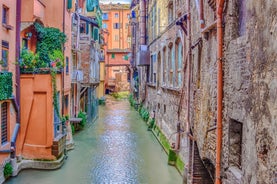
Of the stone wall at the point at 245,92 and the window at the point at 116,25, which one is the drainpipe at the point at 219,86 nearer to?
the stone wall at the point at 245,92

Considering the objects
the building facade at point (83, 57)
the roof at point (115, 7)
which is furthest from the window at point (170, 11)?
the roof at point (115, 7)

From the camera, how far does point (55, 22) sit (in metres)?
18.6

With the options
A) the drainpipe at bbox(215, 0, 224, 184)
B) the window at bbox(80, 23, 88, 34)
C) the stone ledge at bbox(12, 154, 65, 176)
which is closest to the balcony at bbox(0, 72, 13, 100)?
the stone ledge at bbox(12, 154, 65, 176)

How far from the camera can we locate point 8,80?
42.7ft

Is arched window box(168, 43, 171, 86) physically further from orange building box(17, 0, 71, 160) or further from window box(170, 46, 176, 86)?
orange building box(17, 0, 71, 160)

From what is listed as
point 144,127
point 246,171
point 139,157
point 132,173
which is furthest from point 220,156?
point 144,127

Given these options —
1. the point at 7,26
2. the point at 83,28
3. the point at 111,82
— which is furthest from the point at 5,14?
the point at 111,82

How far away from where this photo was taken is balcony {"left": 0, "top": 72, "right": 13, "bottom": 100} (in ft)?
40.9

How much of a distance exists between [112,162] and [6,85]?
615cm

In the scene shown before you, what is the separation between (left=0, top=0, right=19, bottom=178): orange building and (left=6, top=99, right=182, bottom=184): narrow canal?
137 cm

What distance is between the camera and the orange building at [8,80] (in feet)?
41.7

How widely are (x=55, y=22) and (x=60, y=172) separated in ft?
27.1

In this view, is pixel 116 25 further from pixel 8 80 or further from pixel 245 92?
pixel 245 92

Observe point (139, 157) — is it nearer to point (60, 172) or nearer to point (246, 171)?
point (60, 172)
